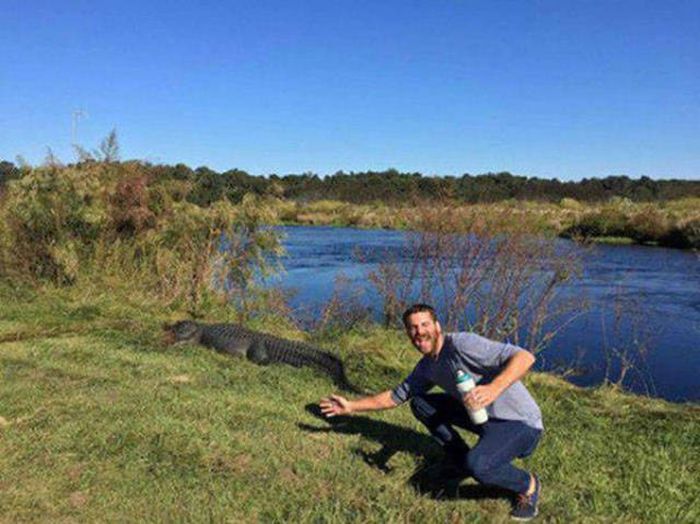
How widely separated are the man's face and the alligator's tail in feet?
9.38

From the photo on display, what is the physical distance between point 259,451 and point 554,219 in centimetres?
2661

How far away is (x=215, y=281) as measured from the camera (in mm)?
11469

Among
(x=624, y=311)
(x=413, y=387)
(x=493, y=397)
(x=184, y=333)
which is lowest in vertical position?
(x=624, y=311)

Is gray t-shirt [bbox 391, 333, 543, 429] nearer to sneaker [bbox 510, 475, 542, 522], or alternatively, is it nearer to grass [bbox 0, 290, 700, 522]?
sneaker [bbox 510, 475, 542, 522]

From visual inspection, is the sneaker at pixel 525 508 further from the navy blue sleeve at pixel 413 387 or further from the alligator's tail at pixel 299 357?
Answer: the alligator's tail at pixel 299 357

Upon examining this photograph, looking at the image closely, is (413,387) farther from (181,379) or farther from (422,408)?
(181,379)

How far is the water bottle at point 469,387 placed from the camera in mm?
3547

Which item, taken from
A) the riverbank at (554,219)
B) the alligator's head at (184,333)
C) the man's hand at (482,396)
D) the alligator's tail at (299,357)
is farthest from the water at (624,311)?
the man's hand at (482,396)

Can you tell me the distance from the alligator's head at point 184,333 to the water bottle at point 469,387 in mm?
4989

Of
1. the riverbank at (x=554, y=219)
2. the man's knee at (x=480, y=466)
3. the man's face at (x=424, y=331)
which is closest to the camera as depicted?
the man's knee at (x=480, y=466)

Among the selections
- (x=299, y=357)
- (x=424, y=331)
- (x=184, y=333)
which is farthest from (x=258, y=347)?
(x=424, y=331)

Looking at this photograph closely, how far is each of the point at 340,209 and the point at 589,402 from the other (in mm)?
44496

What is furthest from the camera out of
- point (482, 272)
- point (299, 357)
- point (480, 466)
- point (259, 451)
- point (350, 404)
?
point (482, 272)

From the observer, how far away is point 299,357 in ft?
23.9
